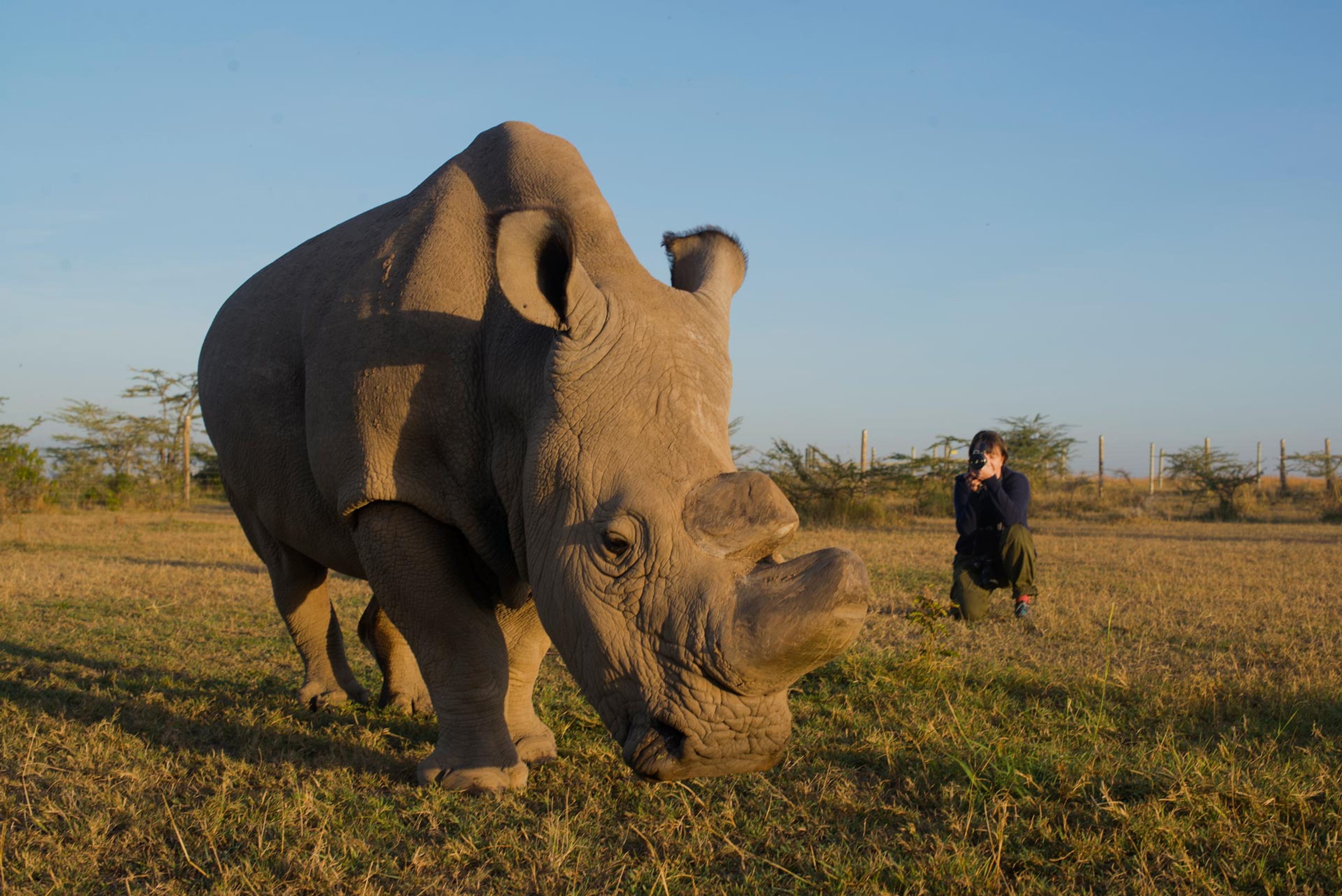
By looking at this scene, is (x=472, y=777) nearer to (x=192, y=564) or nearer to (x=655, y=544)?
(x=655, y=544)

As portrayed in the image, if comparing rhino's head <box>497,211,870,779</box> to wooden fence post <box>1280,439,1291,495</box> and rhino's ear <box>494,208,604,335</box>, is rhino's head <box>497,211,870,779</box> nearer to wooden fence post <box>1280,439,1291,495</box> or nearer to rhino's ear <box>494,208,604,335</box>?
rhino's ear <box>494,208,604,335</box>

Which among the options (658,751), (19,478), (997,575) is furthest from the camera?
(19,478)

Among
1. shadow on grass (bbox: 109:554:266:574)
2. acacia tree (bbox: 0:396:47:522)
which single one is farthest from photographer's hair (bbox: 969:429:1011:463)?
acacia tree (bbox: 0:396:47:522)

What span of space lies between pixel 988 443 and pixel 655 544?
17.2 ft

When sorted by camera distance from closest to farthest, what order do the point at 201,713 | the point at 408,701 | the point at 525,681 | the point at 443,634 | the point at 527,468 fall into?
the point at 527,468 → the point at 443,634 → the point at 525,681 → the point at 201,713 → the point at 408,701

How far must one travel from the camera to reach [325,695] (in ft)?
15.7

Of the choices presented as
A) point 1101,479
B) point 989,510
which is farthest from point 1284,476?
point 989,510

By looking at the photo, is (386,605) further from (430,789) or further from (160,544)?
(160,544)

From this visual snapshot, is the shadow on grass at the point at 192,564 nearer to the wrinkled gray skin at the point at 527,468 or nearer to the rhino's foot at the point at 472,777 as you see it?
the wrinkled gray skin at the point at 527,468

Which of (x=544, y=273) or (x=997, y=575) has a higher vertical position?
(x=544, y=273)

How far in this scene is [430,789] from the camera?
3.33m

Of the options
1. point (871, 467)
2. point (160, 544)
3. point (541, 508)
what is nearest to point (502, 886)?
point (541, 508)

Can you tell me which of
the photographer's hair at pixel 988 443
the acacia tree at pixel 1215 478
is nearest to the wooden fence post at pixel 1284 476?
the acacia tree at pixel 1215 478

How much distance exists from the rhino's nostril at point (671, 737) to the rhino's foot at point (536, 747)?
1281 millimetres
